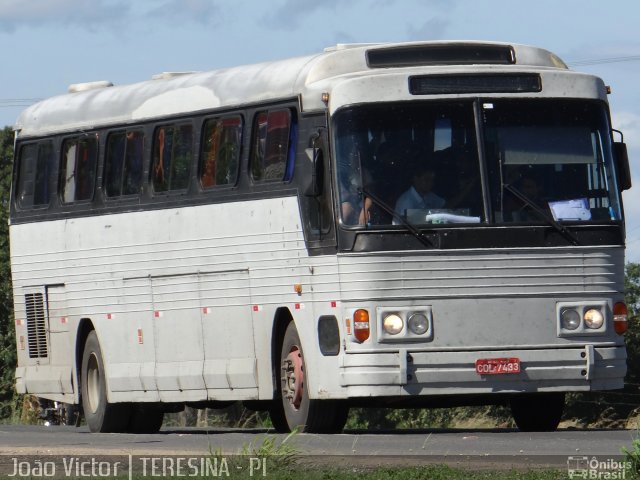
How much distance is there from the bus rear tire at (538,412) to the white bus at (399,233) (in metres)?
0.02

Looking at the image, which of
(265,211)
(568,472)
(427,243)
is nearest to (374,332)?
(427,243)

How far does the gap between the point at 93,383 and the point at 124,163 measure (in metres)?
2.68

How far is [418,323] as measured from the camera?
17.1 metres

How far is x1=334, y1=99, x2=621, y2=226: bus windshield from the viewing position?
56.0ft

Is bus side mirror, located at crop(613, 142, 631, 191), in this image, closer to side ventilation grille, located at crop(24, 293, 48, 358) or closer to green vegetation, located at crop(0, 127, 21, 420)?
side ventilation grille, located at crop(24, 293, 48, 358)

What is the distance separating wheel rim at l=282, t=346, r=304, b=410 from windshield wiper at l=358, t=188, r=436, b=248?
1791mm

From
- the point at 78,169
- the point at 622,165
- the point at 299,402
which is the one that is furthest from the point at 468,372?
the point at 78,169

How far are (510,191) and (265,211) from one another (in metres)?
2.55

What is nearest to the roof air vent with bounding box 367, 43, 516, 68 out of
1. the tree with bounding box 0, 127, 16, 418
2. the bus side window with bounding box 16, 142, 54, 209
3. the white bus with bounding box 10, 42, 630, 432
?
the white bus with bounding box 10, 42, 630, 432

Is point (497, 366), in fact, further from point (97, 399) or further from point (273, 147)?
point (97, 399)

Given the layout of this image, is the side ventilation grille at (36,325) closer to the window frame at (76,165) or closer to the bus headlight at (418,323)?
the window frame at (76,165)

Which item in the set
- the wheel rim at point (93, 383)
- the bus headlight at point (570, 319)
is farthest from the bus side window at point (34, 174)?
the bus headlight at point (570, 319)

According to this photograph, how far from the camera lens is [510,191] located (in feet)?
56.6

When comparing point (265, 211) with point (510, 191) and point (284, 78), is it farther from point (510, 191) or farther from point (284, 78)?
point (510, 191)
